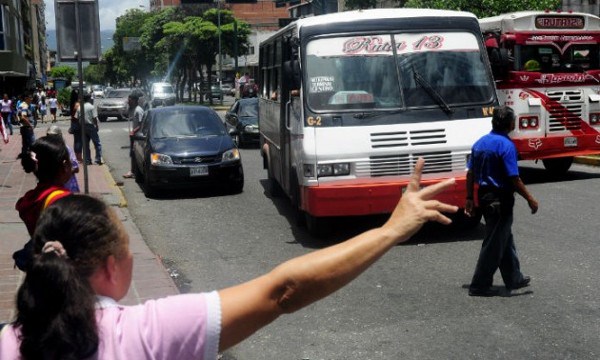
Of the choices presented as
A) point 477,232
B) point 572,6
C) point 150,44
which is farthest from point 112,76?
point 477,232

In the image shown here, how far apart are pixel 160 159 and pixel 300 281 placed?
11.9 metres

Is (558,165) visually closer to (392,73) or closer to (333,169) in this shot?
(392,73)

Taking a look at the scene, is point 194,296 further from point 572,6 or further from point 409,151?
point 572,6

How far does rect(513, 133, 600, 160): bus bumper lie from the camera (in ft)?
46.0

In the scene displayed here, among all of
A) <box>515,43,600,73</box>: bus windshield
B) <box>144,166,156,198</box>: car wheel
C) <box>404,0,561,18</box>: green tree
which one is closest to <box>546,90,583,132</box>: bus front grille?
<box>515,43,600,73</box>: bus windshield

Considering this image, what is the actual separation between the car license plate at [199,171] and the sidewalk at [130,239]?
1.27 meters

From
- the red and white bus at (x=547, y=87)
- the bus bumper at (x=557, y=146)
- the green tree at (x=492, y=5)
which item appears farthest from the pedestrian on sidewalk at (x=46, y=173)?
the green tree at (x=492, y=5)

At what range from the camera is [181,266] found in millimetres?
8789

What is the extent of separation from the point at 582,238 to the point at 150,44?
65.2 m

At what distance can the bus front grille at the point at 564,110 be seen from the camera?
14.1 m

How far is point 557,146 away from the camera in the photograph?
14094 millimetres

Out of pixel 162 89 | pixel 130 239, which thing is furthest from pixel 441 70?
pixel 162 89

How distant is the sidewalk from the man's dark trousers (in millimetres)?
2762

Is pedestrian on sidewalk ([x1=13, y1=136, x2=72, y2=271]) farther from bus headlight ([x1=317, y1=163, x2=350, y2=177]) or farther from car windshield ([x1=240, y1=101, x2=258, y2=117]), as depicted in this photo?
car windshield ([x1=240, y1=101, x2=258, y2=117])
